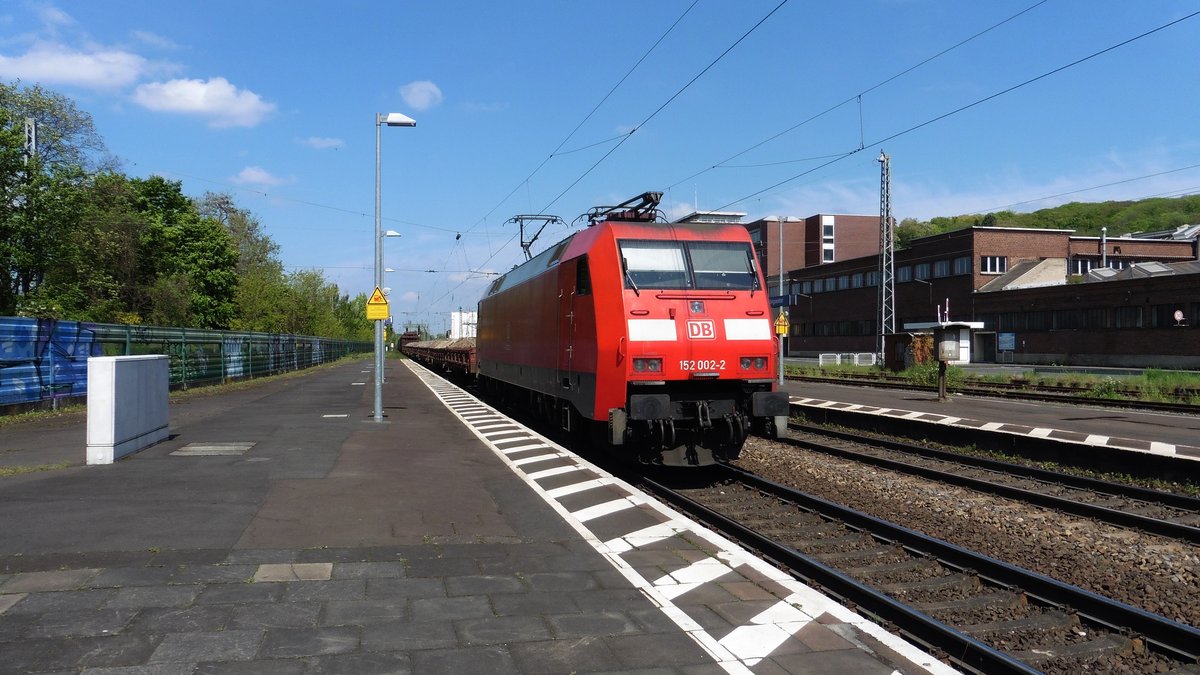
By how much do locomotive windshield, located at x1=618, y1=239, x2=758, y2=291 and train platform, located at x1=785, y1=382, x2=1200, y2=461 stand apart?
5.92m

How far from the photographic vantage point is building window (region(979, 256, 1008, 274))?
187 feet

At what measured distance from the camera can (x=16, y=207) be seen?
78.4ft

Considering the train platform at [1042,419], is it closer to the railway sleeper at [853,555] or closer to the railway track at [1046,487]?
the railway track at [1046,487]

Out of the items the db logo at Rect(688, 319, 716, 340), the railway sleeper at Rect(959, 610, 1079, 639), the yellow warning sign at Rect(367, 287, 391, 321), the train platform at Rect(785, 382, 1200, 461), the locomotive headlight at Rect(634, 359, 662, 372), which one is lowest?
the railway sleeper at Rect(959, 610, 1079, 639)

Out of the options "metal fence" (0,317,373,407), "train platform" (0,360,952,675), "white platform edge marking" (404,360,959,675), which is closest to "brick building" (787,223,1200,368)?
"metal fence" (0,317,373,407)

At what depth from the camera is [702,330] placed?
33.5 ft

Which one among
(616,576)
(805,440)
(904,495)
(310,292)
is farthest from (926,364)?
(310,292)

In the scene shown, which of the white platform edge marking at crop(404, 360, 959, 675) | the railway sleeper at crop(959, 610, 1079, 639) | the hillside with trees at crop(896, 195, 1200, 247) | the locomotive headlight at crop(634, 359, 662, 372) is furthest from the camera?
the hillside with trees at crop(896, 195, 1200, 247)

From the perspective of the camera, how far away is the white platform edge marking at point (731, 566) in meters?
4.49

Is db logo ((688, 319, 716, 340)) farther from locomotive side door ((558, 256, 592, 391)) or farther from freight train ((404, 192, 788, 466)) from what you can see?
locomotive side door ((558, 256, 592, 391))

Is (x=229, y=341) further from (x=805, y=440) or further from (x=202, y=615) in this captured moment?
(x=202, y=615)

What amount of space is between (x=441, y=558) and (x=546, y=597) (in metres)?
1.22

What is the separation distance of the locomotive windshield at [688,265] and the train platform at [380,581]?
2.70 metres

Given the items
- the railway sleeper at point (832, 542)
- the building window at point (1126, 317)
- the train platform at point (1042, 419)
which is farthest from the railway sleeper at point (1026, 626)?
the building window at point (1126, 317)
